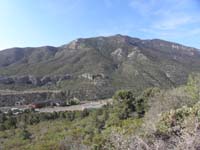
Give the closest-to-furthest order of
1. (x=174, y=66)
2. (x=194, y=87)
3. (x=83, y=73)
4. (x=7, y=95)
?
(x=194, y=87) → (x=7, y=95) → (x=83, y=73) → (x=174, y=66)

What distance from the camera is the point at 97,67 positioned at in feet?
341

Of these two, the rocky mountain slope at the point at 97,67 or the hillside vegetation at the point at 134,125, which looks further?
the rocky mountain slope at the point at 97,67

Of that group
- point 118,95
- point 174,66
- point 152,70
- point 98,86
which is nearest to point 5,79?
point 98,86

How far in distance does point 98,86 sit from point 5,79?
75.4 ft

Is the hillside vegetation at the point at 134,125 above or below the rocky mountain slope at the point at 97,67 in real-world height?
below

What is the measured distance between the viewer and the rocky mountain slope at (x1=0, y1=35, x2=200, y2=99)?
93.2 metres

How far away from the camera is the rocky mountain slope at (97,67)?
93.2 meters

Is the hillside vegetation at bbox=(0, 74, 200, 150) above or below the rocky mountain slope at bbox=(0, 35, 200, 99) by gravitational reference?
below

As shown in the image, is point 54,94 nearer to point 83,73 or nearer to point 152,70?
point 83,73

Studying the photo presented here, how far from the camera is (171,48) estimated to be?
173 m

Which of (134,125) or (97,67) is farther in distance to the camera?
(97,67)

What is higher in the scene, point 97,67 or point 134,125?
point 97,67

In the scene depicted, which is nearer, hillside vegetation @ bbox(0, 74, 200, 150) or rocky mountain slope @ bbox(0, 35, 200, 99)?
hillside vegetation @ bbox(0, 74, 200, 150)

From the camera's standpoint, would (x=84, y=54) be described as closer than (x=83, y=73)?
No
